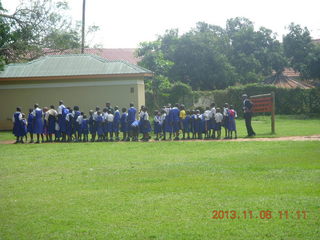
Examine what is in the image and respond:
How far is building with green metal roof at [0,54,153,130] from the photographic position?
31312 millimetres

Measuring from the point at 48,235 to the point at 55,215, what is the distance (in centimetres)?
116

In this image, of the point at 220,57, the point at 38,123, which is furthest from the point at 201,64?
the point at 38,123

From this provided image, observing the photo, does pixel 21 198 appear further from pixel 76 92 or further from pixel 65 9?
pixel 65 9

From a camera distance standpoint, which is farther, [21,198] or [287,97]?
[287,97]

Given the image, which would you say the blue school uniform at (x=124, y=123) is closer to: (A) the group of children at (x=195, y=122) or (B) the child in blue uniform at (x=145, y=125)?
(B) the child in blue uniform at (x=145, y=125)

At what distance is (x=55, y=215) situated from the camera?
854 cm

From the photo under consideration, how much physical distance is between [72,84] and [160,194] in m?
23.4

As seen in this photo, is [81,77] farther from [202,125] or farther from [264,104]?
[264,104]

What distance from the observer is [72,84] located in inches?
1271

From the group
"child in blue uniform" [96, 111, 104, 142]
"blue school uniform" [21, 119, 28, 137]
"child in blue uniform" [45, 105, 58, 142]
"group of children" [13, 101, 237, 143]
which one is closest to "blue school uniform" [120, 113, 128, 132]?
"group of children" [13, 101, 237, 143]

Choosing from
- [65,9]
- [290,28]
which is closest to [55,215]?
[65,9]

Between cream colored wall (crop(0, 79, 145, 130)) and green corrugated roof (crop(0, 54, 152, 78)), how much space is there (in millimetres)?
733

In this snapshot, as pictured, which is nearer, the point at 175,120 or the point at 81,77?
the point at 175,120
